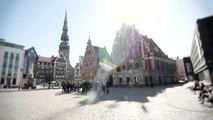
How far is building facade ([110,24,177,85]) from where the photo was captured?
35106 mm

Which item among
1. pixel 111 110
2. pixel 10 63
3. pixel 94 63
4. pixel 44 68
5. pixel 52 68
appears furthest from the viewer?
pixel 52 68

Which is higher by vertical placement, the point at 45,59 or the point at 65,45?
the point at 65,45

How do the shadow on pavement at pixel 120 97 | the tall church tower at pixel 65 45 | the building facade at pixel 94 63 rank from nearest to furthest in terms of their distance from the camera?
the shadow on pavement at pixel 120 97, the building facade at pixel 94 63, the tall church tower at pixel 65 45

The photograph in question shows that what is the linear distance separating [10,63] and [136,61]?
46.3 metres

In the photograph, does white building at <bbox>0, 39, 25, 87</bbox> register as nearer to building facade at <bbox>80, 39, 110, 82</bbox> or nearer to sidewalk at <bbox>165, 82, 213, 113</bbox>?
building facade at <bbox>80, 39, 110, 82</bbox>

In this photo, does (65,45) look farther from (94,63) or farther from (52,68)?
(94,63)

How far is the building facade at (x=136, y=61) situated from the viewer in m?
35.1

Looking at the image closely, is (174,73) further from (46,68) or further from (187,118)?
(46,68)

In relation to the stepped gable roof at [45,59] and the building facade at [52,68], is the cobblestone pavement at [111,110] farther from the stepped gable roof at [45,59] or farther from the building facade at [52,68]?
the stepped gable roof at [45,59]

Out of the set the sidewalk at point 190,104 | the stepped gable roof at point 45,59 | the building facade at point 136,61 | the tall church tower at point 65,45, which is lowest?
the sidewalk at point 190,104

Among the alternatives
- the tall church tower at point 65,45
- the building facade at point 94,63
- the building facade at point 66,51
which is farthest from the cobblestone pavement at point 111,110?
the tall church tower at point 65,45

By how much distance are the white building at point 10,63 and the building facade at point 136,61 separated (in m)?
Answer: 37.5

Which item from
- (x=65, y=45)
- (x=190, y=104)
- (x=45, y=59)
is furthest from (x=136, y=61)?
(x=65, y=45)

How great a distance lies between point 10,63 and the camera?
49.6 meters
